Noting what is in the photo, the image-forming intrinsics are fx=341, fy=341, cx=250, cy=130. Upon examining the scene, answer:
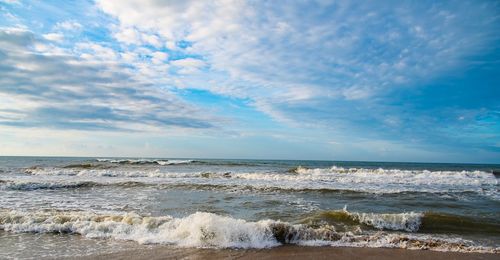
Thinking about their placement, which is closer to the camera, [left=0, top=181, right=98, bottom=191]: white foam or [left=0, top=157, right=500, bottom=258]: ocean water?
[left=0, top=157, right=500, bottom=258]: ocean water

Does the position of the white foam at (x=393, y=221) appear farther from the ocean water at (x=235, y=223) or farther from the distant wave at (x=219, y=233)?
the distant wave at (x=219, y=233)

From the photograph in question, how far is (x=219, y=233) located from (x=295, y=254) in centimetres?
174

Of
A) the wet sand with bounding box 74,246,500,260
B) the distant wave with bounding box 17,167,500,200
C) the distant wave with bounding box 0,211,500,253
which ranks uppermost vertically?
the distant wave with bounding box 17,167,500,200

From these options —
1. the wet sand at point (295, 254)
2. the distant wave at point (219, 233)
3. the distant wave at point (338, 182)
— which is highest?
the distant wave at point (338, 182)

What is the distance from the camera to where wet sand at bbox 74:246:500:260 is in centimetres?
649

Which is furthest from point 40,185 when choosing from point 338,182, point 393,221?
point 393,221

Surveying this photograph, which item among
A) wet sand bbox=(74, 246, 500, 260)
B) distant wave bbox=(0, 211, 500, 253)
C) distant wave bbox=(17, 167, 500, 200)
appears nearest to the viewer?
wet sand bbox=(74, 246, 500, 260)

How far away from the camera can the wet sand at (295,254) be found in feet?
21.3

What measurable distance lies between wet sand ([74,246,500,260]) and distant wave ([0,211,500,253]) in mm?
316

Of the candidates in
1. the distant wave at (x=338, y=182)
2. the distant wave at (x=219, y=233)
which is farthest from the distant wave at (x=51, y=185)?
the distant wave at (x=219, y=233)

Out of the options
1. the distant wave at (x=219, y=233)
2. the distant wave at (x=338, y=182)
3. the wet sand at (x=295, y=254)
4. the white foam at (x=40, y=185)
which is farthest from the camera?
the distant wave at (x=338, y=182)

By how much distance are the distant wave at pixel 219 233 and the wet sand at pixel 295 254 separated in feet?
1.04

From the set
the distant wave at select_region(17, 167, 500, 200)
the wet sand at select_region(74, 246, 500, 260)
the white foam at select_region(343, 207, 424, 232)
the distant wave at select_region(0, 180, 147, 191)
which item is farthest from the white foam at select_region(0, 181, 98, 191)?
the white foam at select_region(343, 207, 424, 232)

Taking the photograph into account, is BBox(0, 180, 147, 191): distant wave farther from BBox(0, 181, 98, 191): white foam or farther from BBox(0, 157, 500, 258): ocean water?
BBox(0, 157, 500, 258): ocean water
